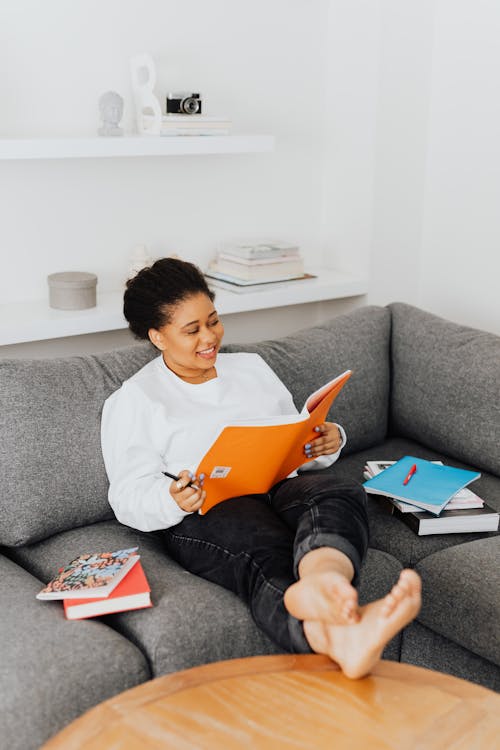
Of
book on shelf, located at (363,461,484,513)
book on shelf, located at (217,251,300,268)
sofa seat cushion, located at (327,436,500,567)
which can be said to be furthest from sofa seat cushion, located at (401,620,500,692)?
book on shelf, located at (217,251,300,268)

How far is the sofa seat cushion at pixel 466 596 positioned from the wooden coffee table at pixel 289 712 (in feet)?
1.66

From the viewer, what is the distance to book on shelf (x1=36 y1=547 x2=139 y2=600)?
1663 millimetres

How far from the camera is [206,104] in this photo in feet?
9.22

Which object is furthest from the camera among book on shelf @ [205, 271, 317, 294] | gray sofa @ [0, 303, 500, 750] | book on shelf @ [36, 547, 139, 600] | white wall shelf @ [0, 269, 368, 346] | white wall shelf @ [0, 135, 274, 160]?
book on shelf @ [205, 271, 317, 294]

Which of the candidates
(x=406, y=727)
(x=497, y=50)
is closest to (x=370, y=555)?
(x=406, y=727)

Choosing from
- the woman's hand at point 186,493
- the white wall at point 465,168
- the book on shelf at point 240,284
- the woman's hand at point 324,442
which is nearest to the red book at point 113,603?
the woman's hand at point 186,493

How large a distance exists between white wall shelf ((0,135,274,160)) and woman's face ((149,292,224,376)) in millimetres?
588

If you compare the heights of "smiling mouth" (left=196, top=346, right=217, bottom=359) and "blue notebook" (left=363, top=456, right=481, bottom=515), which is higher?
"smiling mouth" (left=196, top=346, right=217, bottom=359)

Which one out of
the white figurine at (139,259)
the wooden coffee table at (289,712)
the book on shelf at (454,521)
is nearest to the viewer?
the wooden coffee table at (289,712)

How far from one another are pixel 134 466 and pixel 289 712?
73 centimetres

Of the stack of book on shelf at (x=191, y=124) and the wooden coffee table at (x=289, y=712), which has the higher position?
the stack of book on shelf at (x=191, y=124)

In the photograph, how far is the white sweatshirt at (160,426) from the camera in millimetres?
1876

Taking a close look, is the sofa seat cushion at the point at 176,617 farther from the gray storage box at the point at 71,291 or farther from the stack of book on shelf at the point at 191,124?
the stack of book on shelf at the point at 191,124

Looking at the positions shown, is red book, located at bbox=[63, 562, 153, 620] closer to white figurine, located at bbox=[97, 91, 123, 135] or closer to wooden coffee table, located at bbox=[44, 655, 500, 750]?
wooden coffee table, located at bbox=[44, 655, 500, 750]
